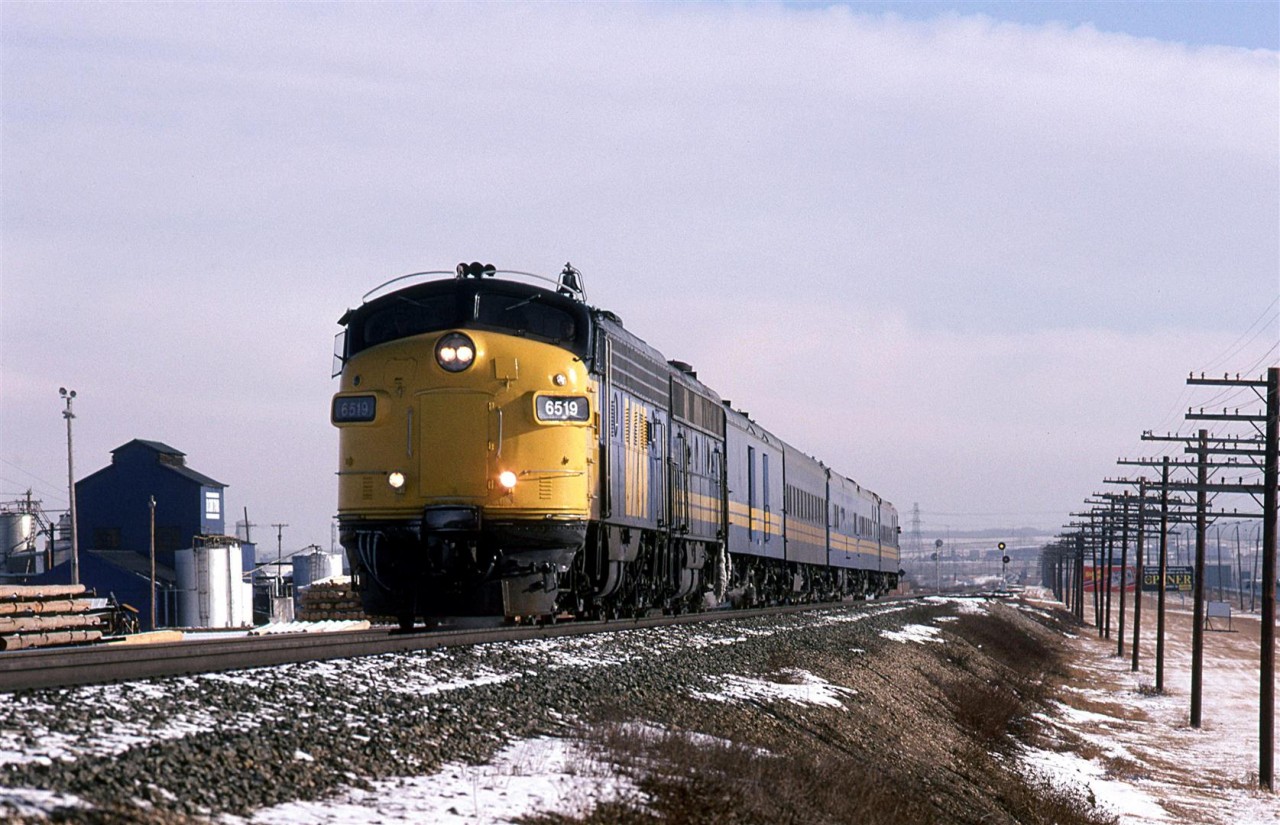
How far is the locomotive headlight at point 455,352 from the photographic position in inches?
629

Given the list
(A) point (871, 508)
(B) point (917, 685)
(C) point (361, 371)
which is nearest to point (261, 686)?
(C) point (361, 371)

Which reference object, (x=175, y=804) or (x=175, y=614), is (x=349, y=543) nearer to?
(x=175, y=804)

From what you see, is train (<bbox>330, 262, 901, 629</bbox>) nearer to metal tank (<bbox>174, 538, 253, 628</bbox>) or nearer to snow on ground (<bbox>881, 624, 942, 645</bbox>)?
snow on ground (<bbox>881, 624, 942, 645</bbox>)

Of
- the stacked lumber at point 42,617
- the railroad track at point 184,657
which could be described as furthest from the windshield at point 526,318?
the stacked lumber at point 42,617

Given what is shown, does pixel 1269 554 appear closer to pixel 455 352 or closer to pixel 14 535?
pixel 455 352

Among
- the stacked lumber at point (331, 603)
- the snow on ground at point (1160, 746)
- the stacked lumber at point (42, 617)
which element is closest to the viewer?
the stacked lumber at point (42, 617)

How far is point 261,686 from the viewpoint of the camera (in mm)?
9727

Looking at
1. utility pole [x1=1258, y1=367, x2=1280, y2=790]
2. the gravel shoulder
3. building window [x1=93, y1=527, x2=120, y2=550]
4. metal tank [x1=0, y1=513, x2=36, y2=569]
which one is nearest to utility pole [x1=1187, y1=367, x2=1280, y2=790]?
utility pole [x1=1258, y1=367, x2=1280, y2=790]

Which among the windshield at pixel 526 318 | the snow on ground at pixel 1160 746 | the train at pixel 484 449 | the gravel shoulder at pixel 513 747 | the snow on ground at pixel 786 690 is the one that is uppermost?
the windshield at pixel 526 318

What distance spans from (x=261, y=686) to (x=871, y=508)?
1940 inches

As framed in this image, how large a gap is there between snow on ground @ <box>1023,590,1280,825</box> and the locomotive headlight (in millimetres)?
9689

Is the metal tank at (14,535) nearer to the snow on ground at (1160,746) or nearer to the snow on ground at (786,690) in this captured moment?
the snow on ground at (1160,746)

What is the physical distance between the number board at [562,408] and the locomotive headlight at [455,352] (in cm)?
95

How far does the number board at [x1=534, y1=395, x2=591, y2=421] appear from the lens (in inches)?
625
